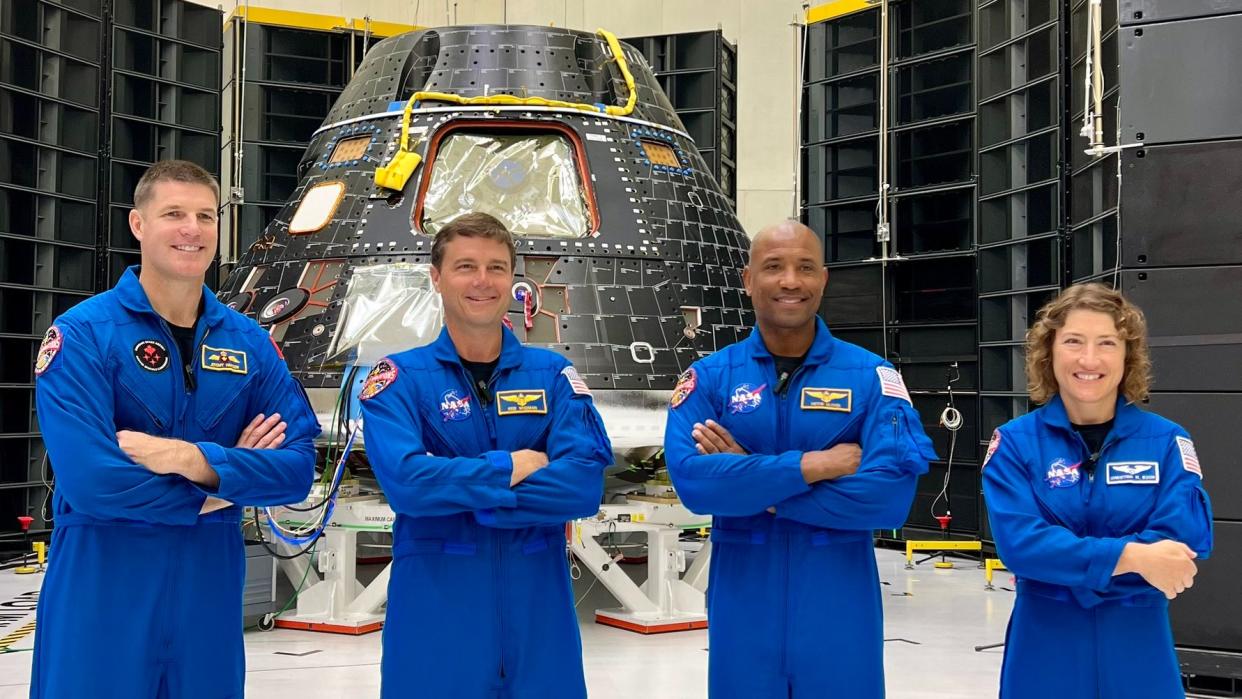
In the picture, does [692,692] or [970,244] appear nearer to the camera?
[692,692]

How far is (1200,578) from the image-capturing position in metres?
5.40

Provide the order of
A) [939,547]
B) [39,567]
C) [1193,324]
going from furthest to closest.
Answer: [939,547]
[39,567]
[1193,324]

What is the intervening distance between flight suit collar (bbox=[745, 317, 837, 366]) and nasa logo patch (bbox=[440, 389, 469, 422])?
33.1 inches

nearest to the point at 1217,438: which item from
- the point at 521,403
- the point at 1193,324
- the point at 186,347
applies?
the point at 1193,324

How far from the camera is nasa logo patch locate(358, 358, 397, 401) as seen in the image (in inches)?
128

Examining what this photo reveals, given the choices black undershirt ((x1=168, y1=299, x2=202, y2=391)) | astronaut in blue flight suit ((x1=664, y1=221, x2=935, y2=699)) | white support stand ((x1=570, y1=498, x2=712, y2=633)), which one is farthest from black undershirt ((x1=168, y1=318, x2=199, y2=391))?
white support stand ((x1=570, y1=498, x2=712, y2=633))

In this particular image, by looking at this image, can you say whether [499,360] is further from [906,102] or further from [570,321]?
[906,102]

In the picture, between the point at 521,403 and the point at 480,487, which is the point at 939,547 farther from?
the point at 480,487

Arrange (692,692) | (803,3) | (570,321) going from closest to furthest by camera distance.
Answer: (692,692), (570,321), (803,3)

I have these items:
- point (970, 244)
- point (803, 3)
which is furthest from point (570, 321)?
point (803, 3)

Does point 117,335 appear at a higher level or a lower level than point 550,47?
lower

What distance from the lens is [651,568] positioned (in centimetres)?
762

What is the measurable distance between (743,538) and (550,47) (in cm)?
546

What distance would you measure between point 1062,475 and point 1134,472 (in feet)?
0.57
